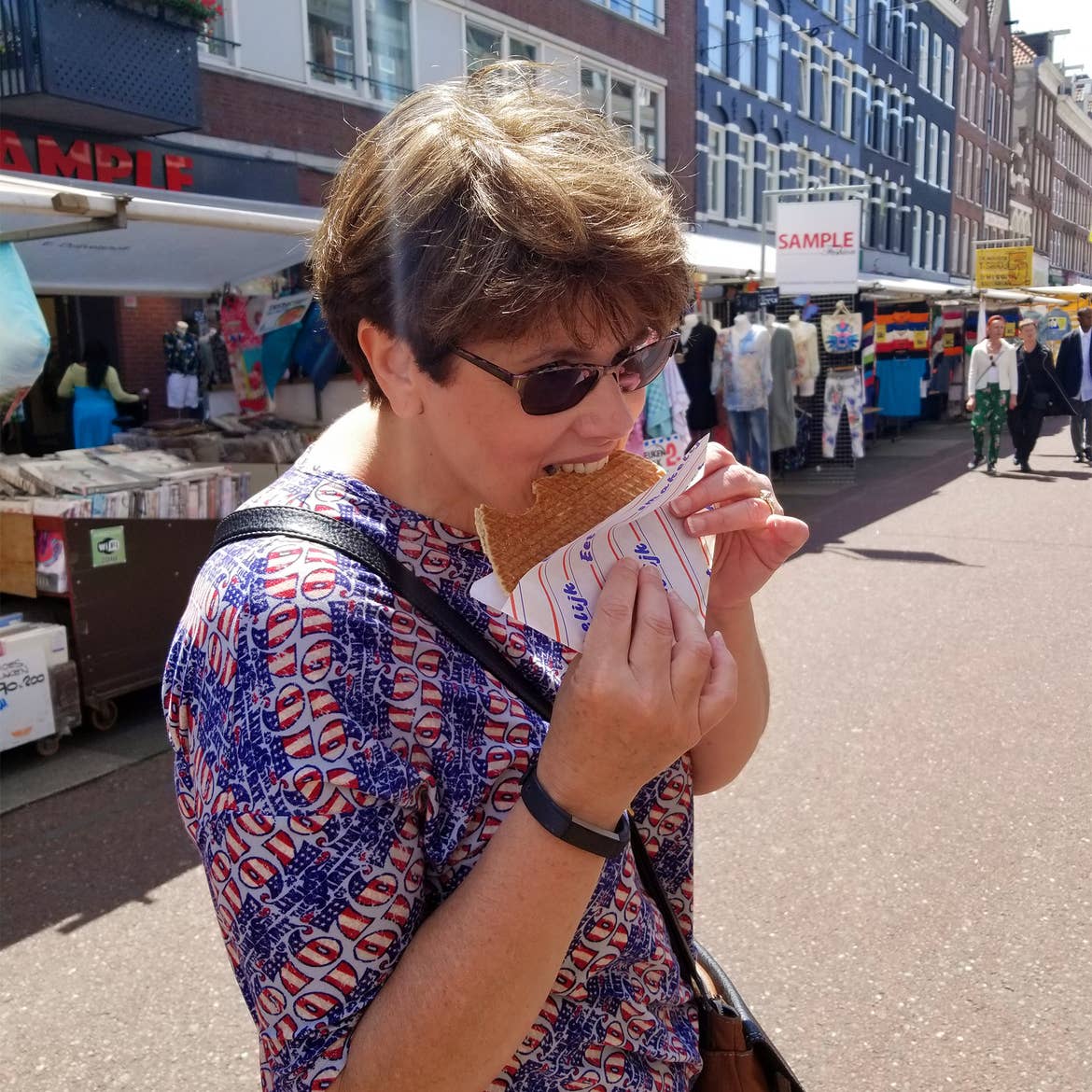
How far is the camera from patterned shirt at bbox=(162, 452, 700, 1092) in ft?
3.05

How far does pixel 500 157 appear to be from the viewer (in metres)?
1.08

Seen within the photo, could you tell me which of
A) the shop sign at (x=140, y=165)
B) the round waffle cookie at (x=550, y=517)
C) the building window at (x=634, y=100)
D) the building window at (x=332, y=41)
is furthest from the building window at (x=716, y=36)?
the round waffle cookie at (x=550, y=517)

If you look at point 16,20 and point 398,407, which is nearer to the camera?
point 398,407

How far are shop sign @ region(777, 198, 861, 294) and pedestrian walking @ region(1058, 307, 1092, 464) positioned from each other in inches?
186

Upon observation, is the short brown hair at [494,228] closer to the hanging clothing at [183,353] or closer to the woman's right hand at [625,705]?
the woman's right hand at [625,705]

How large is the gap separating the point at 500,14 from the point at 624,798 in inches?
764

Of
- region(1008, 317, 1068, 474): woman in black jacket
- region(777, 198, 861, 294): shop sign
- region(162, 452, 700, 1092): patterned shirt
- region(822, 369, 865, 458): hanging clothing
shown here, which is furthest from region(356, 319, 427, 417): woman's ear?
region(1008, 317, 1068, 474): woman in black jacket

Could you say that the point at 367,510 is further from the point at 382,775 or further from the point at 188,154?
the point at 188,154

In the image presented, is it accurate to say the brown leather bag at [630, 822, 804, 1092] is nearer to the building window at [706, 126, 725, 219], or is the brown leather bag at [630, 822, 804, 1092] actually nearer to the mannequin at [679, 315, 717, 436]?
the mannequin at [679, 315, 717, 436]

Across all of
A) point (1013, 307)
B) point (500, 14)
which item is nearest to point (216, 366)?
point (500, 14)

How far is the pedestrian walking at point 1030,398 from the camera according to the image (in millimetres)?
13922

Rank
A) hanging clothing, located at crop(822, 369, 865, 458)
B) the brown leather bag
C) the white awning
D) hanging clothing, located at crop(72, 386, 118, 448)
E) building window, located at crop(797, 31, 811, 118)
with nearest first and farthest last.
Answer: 1. the brown leather bag
2. hanging clothing, located at crop(72, 386, 118, 448)
3. the white awning
4. hanging clothing, located at crop(822, 369, 865, 458)
5. building window, located at crop(797, 31, 811, 118)

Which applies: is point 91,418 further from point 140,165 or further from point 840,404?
point 840,404

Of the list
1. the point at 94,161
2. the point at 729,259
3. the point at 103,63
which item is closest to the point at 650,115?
the point at 729,259
